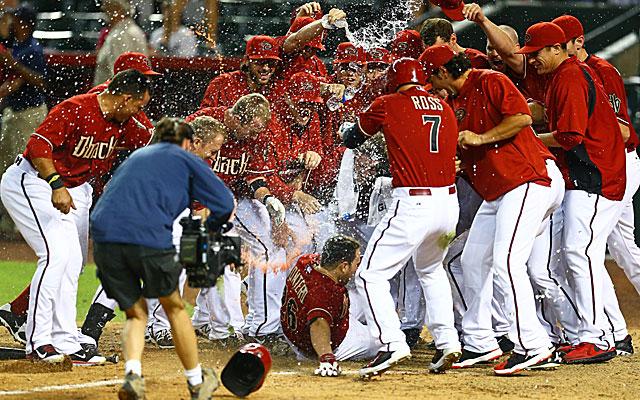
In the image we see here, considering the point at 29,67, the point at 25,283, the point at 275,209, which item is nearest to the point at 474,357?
the point at 275,209

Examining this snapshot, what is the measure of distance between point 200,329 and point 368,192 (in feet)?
5.68

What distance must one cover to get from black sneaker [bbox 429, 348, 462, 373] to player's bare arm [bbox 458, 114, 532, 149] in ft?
4.47

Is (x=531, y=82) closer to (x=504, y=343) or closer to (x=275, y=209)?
(x=504, y=343)

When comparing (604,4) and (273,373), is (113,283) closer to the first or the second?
(273,373)

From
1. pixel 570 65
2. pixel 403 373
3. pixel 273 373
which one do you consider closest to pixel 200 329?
pixel 273 373

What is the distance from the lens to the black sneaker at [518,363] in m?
5.62

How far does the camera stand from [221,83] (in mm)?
7457

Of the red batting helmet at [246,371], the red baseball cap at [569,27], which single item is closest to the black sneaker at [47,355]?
the red batting helmet at [246,371]

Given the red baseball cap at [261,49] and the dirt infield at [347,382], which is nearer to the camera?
the dirt infield at [347,382]

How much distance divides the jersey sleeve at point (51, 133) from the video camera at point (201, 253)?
1.70m

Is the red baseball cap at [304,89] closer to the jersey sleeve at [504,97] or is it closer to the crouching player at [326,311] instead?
the crouching player at [326,311]

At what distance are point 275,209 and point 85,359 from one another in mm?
1748

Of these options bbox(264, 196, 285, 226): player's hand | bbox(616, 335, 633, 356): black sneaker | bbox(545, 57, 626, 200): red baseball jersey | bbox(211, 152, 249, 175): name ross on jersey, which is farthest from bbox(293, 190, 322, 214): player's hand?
bbox(616, 335, 633, 356): black sneaker

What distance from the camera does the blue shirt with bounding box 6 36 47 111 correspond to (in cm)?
995
